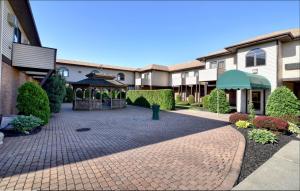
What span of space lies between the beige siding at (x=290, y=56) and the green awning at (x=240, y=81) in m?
2.38

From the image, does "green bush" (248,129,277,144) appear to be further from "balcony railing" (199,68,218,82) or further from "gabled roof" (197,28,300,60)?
"balcony railing" (199,68,218,82)

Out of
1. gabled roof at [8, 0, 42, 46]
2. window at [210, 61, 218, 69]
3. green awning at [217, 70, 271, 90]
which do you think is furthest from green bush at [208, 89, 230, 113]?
gabled roof at [8, 0, 42, 46]

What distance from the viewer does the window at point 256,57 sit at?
16916 mm

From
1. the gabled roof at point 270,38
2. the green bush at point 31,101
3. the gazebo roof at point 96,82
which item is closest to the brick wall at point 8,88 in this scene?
the green bush at point 31,101

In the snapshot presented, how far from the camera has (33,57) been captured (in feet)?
36.8

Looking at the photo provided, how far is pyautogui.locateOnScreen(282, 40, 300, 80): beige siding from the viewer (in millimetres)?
15453

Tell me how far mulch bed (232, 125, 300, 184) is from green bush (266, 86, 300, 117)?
4.54m

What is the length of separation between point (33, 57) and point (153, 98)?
1547 centimetres

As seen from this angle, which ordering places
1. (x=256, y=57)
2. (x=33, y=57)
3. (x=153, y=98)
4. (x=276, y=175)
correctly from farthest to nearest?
(x=153, y=98) < (x=256, y=57) < (x=33, y=57) < (x=276, y=175)

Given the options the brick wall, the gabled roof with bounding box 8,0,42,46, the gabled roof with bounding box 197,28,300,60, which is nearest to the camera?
the brick wall

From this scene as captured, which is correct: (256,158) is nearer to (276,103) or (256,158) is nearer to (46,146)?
(46,146)

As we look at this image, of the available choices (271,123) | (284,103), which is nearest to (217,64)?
(284,103)

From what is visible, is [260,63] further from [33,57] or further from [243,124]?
[33,57]

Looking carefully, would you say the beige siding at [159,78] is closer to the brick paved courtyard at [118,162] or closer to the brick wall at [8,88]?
the brick wall at [8,88]
